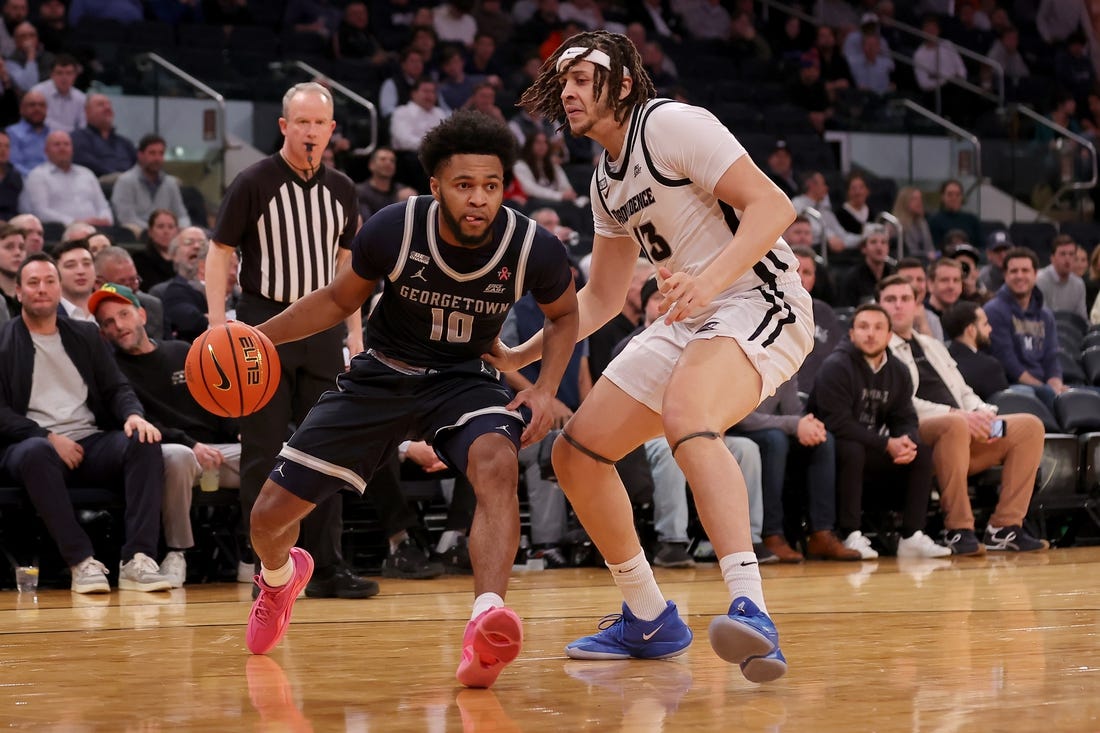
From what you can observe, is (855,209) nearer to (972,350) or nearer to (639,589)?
(972,350)

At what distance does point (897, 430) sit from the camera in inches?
334

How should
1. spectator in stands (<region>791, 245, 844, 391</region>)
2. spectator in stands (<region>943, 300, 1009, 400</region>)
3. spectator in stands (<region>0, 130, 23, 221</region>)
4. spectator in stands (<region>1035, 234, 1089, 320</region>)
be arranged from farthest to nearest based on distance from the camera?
1. spectator in stands (<region>1035, 234, 1089, 320</region>)
2. spectator in stands (<region>0, 130, 23, 221</region>)
3. spectator in stands (<region>943, 300, 1009, 400</region>)
4. spectator in stands (<region>791, 245, 844, 391</region>)

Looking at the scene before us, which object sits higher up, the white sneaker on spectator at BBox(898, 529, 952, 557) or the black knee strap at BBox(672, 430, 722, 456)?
the black knee strap at BBox(672, 430, 722, 456)

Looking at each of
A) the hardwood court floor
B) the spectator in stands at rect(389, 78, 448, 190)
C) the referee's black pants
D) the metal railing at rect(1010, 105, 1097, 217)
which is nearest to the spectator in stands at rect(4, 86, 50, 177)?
the spectator in stands at rect(389, 78, 448, 190)

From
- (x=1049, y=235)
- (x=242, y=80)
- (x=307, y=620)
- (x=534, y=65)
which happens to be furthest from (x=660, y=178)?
(x=1049, y=235)

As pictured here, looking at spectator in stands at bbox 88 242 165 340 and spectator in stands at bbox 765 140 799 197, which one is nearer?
spectator in stands at bbox 88 242 165 340

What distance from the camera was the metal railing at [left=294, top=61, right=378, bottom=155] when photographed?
11461mm

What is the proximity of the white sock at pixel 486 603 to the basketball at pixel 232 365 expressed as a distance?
93cm

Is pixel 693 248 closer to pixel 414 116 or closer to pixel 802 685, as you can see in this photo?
A: pixel 802 685

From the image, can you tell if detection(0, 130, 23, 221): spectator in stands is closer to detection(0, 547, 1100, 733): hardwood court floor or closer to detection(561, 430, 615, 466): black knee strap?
detection(0, 547, 1100, 733): hardwood court floor

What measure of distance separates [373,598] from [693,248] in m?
2.69

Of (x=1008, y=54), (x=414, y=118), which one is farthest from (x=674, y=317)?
(x=1008, y=54)

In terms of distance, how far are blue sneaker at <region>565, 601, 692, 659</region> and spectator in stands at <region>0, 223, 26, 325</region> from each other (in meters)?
4.52

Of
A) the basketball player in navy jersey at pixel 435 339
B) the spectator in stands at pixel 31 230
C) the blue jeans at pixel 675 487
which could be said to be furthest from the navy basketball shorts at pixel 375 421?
the spectator in stands at pixel 31 230
